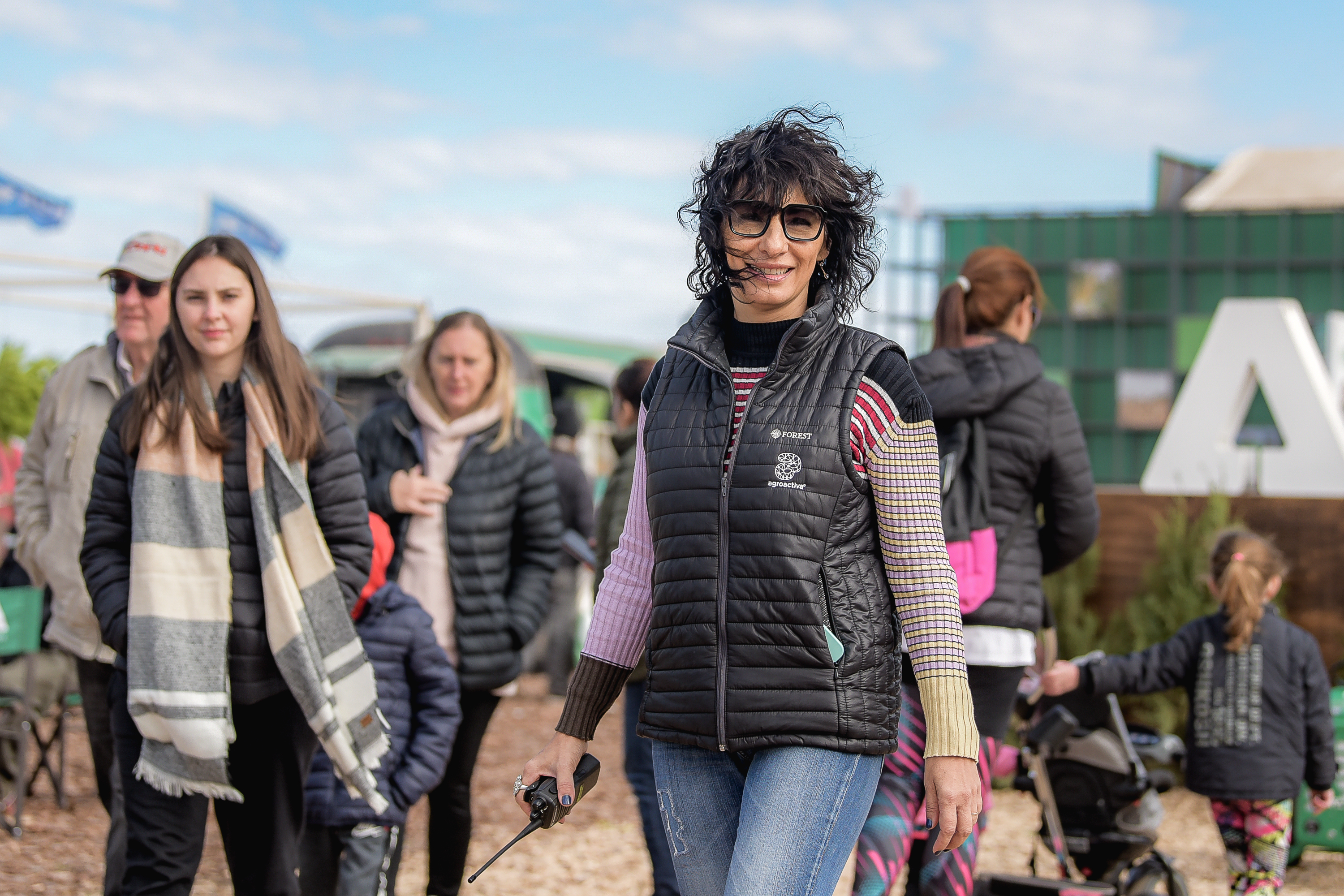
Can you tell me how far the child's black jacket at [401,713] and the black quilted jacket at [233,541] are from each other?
0.68 metres

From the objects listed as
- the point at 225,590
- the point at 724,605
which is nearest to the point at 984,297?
the point at 724,605

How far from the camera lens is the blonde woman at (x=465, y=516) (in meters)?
4.75

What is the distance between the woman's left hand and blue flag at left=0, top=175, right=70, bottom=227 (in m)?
11.5

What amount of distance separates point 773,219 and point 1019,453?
1.74m

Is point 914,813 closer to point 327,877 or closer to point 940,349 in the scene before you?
point 940,349

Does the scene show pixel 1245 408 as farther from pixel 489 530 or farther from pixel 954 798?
pixel 954 798

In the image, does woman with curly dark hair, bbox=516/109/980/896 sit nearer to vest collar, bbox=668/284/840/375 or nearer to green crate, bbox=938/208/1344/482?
vest collar, bbox=668/284/840/375

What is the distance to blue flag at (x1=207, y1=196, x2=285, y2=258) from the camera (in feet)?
41.7

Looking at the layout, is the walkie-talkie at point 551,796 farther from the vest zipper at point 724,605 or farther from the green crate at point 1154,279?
the green crate at point 1154,279

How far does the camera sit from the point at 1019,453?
13.0 feet

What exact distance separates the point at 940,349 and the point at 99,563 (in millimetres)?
2306

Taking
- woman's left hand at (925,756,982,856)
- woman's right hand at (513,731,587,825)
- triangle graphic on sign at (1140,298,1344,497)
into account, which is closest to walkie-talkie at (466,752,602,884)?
woman's right hand at (513,731,587,825)

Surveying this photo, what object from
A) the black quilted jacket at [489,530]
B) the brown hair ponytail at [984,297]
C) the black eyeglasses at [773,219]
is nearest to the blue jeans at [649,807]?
the black quilted jacket at [489,530]

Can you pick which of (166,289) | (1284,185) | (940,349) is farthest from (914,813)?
(1284,185)
